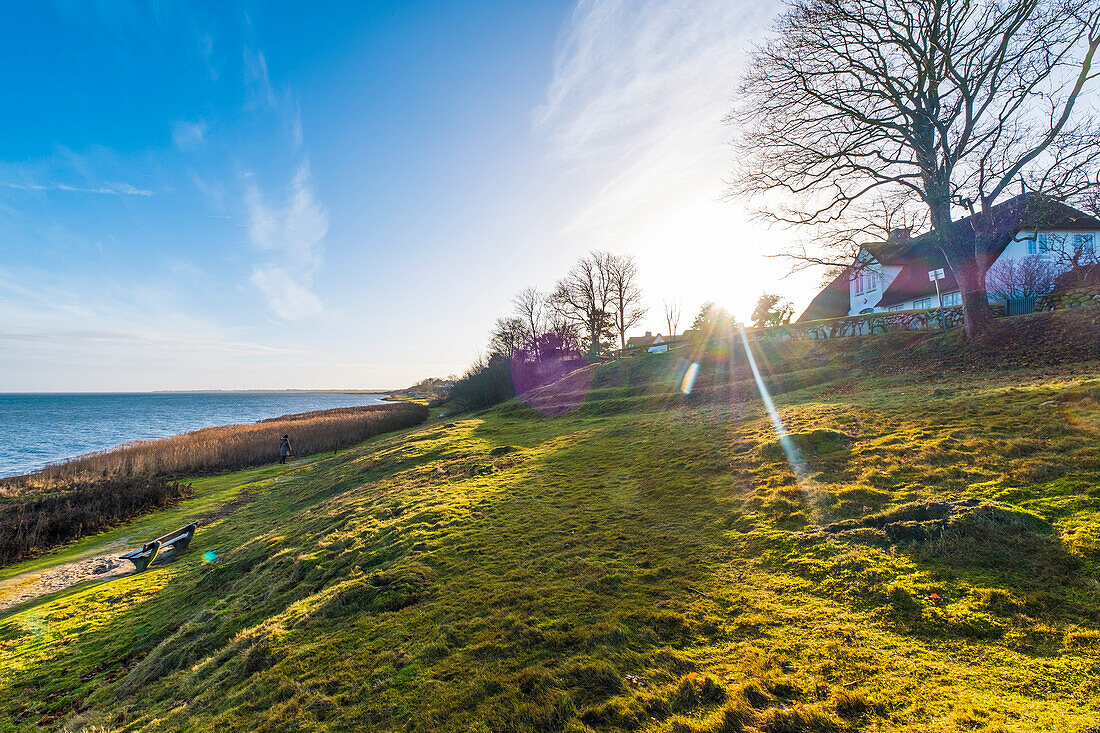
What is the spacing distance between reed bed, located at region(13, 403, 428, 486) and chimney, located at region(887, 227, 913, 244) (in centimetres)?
3235

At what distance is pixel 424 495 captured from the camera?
952 cm

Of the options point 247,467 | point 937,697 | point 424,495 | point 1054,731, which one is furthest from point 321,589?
point 247,467

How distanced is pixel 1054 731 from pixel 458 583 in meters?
4.97

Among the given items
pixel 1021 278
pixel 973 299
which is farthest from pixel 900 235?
pixel 1021 278

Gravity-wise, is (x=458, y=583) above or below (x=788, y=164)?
below

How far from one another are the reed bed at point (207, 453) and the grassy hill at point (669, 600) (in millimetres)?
13920

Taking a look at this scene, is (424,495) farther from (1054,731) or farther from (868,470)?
(1054,731)

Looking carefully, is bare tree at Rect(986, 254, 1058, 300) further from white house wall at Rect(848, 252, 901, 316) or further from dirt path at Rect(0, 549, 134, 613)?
dirt path at Rect(0, 549, 134, 613)

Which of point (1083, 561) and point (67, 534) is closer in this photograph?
point (1083, 561)

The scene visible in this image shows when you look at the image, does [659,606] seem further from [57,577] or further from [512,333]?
[512,333]

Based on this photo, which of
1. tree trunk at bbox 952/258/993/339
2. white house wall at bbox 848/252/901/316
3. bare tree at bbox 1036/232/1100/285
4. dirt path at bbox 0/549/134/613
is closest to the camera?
dirt path at bbox 0/549/134/613

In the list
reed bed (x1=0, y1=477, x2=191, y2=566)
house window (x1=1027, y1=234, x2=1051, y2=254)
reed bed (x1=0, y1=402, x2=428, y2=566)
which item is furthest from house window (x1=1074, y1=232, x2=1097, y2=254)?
reed bed (x1=0, y1=477, x2=191, y2=566)

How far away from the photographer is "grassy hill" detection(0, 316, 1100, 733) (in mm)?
3037

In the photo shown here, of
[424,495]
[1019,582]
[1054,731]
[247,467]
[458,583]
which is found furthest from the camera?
[247,467]
